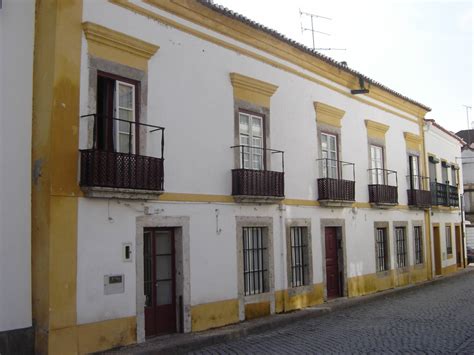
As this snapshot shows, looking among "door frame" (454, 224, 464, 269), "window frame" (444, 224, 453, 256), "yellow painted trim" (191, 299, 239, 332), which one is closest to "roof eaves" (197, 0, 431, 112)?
"yellow painted trim" (191, 299, 239, 332)

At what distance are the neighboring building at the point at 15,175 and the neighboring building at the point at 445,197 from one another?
15.4 metres

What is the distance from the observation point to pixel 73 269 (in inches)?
305

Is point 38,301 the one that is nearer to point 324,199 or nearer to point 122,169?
point 122,169

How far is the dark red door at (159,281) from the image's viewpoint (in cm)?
918

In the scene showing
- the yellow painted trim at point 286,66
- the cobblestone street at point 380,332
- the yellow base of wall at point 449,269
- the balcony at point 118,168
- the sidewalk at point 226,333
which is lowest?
the cobblestone street at point 380,332

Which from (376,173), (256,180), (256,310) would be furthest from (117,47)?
(376,173)

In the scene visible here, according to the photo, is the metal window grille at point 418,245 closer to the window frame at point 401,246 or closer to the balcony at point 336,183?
the window frame at point 401,246

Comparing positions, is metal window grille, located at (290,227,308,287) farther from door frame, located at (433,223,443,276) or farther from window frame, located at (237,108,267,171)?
door frame, located at (433,223,443,276)

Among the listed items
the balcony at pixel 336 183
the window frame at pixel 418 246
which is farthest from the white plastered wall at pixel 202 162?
the window frame at pixel 418 246

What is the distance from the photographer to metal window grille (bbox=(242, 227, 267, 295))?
1112 centimetres

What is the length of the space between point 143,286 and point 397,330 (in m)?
4.71

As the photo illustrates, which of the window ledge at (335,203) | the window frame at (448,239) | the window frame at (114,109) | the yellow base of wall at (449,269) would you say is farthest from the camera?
the window frame at (448,239)

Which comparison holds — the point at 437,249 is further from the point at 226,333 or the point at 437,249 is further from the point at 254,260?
the point at 226,333

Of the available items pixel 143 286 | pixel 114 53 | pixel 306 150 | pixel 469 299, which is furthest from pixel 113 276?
pixel 469 299
